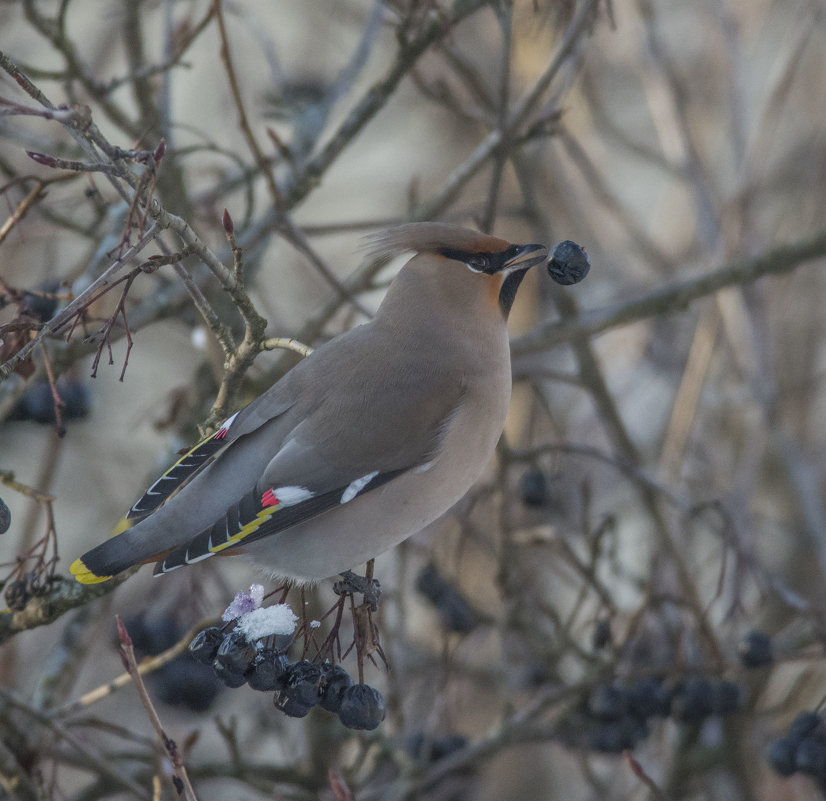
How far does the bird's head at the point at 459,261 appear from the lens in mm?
2744

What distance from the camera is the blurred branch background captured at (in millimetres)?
2766

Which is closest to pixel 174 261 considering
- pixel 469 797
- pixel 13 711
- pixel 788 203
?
pixel 13 711

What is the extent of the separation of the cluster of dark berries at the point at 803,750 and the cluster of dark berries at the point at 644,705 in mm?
271

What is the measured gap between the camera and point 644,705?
10.2 ft

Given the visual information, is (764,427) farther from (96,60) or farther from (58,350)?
(96,60)

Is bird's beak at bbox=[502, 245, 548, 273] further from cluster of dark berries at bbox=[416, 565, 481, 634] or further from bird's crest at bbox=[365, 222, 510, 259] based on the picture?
cluster of dark berries at bbox=[416, 565, 481, 634]

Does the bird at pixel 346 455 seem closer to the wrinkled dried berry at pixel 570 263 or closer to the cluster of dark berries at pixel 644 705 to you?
the wrinkled dried berry at pixel 570 263

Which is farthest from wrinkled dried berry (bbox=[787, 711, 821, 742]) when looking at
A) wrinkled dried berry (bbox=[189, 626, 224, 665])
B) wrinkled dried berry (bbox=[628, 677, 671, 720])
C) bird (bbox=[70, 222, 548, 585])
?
wrinkled dried berry (bbox=[189, 626, 224, 665])

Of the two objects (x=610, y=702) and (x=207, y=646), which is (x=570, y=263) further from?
(x=610, y=702)

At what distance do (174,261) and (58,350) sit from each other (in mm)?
1176

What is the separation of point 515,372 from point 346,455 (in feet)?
3.60

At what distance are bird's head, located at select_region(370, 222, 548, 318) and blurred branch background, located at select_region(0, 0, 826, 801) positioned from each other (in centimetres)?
27

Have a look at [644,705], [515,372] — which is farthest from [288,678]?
[515,372]

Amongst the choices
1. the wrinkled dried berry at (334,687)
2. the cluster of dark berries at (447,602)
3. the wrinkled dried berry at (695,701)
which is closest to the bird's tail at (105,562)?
the wrinkled dried berry at (334,687)
